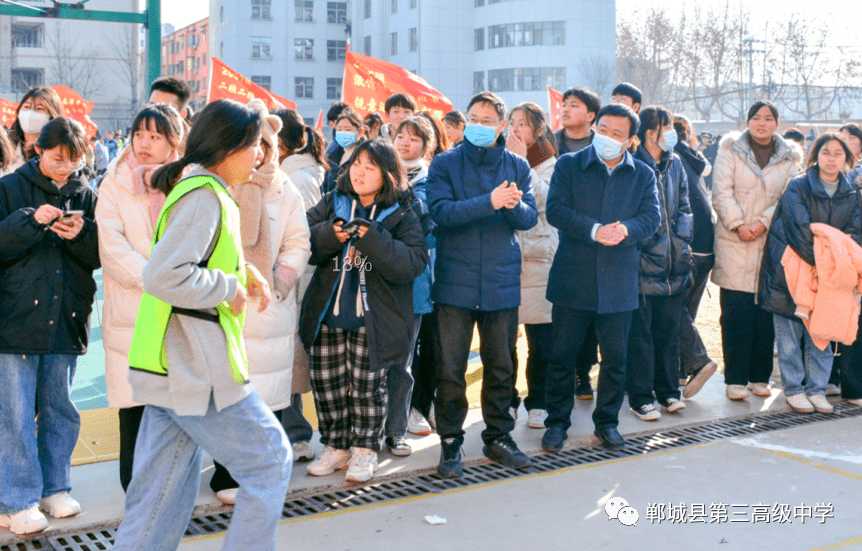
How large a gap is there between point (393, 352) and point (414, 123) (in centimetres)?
154

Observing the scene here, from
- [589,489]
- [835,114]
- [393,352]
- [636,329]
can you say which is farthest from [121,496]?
[835,114]

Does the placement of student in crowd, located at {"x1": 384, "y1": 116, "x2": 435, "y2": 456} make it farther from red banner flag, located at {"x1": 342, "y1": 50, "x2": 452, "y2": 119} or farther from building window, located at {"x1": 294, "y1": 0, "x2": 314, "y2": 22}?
building window, located at {"x1": 294, "y1": 0, "x2": 314, "y2": 22}

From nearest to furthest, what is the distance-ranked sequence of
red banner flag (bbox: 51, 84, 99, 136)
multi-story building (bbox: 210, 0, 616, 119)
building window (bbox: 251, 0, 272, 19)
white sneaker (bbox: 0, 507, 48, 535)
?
white sneaker (bbox: 0, 507, 48, 535) < red banner flag (bbox: 51, 84, 99, 136) < multi-story building (bbox: 210, 0, 616, 119) < building window (bbox: 251, 0, 272, 19)

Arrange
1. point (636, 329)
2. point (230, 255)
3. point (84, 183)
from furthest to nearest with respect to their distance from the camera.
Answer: point (636, 329) < point (84, 183) < point (230, 255)

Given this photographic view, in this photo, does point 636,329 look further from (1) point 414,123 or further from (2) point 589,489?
(1) point 414,123

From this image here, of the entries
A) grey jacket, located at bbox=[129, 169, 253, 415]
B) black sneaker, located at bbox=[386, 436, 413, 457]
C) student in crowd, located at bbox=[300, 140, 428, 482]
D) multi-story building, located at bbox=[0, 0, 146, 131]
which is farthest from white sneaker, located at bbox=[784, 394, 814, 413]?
A: multi-story building, located at bbox=[0, 0, 146, 131]

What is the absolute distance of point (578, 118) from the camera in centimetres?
664

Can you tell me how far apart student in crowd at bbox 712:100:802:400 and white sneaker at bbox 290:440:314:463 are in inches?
131

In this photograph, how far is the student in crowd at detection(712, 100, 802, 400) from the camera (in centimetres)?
684

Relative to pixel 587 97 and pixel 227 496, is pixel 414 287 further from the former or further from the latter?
pixel 587 97

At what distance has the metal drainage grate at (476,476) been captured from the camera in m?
4.18

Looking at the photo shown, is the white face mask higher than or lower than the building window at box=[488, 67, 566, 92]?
lower

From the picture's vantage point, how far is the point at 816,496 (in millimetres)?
4805

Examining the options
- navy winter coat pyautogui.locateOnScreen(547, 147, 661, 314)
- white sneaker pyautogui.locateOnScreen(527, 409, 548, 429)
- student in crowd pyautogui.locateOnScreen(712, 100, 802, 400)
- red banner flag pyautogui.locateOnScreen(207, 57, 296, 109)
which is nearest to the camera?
navy winter coat pyautogui.locateOnScreen(547, 147, 661, 314)
